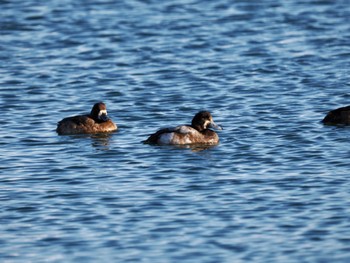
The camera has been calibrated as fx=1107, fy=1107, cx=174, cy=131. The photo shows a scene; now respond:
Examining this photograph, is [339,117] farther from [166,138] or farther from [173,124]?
[166,138]

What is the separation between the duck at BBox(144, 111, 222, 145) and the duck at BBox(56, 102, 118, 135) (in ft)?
4.43

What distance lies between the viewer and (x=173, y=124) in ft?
65.1

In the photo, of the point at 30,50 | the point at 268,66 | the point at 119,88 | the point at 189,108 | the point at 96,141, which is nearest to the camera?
the point at 96,141

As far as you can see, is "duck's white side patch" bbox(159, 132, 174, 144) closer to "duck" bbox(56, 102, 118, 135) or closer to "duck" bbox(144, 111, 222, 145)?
"duck" bbox(144, 111, 222, 145)

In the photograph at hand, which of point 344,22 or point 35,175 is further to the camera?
point 344,22

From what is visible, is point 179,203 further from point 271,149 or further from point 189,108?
point 189,108

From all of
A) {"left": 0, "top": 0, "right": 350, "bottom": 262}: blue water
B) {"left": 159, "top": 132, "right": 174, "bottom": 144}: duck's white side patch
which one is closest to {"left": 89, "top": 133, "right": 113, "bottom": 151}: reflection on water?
{"left": 0, "top": 0, "right": 350, "bottom": 262}: blue water

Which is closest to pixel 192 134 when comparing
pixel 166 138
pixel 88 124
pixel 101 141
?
pixel 166 138

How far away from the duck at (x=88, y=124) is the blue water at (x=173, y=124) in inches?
6.1

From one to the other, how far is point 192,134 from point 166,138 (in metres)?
0.60

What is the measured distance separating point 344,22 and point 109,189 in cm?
1668

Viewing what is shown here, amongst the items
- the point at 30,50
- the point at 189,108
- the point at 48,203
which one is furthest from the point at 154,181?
the point at 30,50

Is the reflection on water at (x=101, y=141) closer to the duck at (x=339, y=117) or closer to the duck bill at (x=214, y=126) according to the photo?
the duck bill at (x=214, y=126)

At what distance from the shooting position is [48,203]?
47.6 ft
